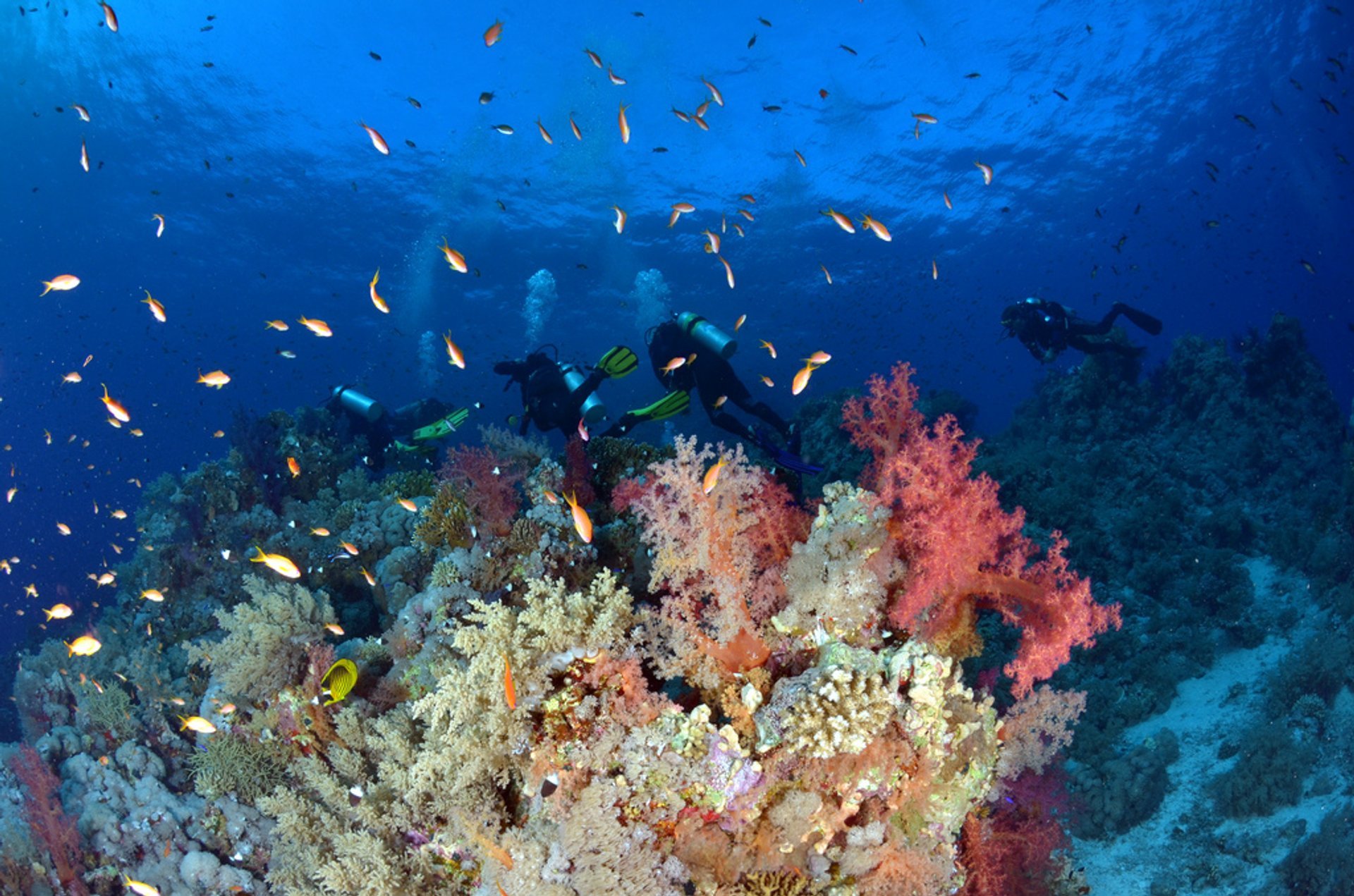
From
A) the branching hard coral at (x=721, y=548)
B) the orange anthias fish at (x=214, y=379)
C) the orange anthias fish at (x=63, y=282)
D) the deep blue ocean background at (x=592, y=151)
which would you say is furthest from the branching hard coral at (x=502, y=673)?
the deep blue ocean background at (x=592, y=151)

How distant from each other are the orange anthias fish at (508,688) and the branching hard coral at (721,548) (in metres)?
0.97

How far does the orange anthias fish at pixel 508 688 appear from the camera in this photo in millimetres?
3123

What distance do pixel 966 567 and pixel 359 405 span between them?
14126 mm

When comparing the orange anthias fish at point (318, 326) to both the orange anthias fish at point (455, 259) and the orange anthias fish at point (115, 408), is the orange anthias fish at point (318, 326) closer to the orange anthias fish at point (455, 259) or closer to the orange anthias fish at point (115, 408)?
the orange anthias fish at point (455, 259)

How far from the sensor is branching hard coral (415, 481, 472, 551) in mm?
5781

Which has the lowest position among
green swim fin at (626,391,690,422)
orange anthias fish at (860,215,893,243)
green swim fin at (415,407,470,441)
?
green swim fin at (415,407,470,441)

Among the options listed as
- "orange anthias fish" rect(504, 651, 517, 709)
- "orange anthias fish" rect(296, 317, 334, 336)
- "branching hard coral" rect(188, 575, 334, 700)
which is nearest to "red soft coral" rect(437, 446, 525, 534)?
"branching hard coral" rect(188, 575, 334, 700)

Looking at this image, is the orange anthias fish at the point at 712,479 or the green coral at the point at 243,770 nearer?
the orange anthias fish at the point at 712,479

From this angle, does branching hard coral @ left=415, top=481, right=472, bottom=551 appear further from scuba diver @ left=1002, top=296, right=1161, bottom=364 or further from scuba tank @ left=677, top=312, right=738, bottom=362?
scuba diver @ left=1002, top=296, right=1161, bottom=364

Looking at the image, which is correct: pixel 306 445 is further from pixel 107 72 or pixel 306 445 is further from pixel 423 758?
pixel 107 72

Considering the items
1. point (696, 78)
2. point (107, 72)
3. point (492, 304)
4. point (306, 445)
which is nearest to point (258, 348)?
point (492, 304)

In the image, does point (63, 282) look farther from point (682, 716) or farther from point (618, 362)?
point (682, 716)

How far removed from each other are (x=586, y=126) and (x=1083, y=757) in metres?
35.3

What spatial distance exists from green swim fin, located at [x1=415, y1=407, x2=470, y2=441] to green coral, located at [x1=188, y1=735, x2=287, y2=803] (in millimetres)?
4848
